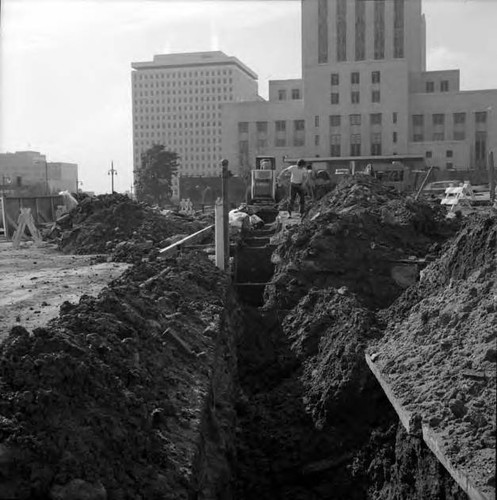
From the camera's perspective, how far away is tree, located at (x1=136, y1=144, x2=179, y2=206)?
70.6m

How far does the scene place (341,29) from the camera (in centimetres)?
7900

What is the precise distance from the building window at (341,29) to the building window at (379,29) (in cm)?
330

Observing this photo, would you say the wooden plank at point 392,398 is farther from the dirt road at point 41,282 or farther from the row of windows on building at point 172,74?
the row of windows on building at point 172,74

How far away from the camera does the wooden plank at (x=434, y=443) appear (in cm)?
427

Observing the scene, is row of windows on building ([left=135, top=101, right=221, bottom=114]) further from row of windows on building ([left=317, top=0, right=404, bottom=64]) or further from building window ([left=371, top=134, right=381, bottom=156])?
building window ([left=371, top=134, right=381, bottom=156])

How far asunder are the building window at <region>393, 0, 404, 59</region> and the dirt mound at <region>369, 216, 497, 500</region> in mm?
74891

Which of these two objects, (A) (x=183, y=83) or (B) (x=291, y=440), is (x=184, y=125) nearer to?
(A) (x=183, y=83)

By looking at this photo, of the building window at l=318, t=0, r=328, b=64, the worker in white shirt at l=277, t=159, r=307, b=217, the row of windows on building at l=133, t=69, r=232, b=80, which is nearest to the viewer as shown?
the worker in white shirt at l=277, t=159, r=307, b=217

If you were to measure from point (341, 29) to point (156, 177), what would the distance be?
88.8ft

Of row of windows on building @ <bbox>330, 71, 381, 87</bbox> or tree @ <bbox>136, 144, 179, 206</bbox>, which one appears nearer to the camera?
tree @ <bbox>136, 144, 179, 206</bbox>

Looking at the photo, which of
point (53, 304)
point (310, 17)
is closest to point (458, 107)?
point (310, 17)

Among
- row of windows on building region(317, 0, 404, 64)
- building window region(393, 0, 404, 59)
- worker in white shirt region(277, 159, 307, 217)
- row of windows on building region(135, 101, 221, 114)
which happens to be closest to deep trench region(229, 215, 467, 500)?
worker in white shirt region(277, 159, 307, 217)

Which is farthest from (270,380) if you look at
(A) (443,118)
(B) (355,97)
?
(A) (443,118)

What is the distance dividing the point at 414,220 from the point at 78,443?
30.6ft
